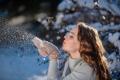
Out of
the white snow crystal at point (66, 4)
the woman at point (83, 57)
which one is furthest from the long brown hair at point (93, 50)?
the white snow crystal at point (66, 4)

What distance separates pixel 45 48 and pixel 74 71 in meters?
0.27

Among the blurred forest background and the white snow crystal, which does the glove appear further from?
the white snow crystal

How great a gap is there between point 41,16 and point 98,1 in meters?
0.44

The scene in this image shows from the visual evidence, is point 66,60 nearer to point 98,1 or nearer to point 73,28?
point 73,28

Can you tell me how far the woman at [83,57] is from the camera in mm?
2381

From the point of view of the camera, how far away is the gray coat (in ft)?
7.77

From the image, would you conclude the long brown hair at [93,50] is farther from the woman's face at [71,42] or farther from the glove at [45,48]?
the glove at [45,48]

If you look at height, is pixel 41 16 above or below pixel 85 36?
above

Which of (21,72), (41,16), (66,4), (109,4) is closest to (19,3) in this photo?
(41,16)

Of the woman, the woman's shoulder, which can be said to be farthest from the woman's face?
the woman's shoulder

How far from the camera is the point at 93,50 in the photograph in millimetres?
2389

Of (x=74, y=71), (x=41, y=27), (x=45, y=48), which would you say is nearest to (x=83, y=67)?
(x=74, y=71)

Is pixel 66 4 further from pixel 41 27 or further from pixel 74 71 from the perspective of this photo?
pixel 74 71

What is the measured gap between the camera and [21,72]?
2.42 m
